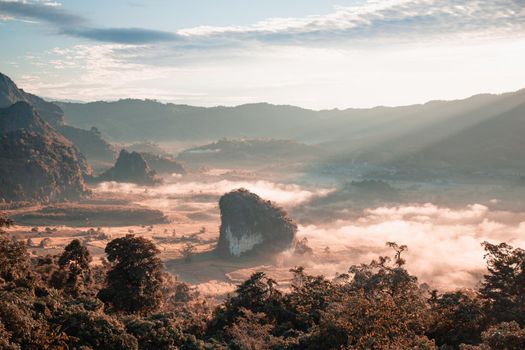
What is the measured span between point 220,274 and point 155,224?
6623cm

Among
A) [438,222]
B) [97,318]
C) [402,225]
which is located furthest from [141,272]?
[438,222]

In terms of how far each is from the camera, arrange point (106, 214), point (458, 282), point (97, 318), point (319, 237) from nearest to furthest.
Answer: point (97, 318) < point (458, 282) < point (319, 237) < point (106, 214)

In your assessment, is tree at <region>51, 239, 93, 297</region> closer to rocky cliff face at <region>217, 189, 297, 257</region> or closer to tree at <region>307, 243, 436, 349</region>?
tree at <region>307, 243, 436, 349</region>

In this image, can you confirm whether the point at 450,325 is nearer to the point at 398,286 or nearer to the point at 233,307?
the point at 398,286

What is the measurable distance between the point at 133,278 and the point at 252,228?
91.5m

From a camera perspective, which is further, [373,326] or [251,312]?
[251,312]

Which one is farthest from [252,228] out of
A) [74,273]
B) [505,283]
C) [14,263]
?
[505,283]

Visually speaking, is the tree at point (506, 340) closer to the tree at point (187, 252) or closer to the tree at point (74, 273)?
the tree at point (74, 273)

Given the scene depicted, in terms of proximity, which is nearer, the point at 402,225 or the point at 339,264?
the point at 339,264

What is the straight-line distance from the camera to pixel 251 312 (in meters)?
44.8

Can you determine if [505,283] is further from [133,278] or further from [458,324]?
[133,278]

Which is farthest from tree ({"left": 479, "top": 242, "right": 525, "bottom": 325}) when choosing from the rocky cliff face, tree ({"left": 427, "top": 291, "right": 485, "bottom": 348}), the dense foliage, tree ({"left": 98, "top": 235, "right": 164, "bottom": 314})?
the rocky cliff face

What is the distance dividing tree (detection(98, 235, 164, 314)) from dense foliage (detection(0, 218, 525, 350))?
0.30ft

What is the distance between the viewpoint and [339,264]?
402 ft
